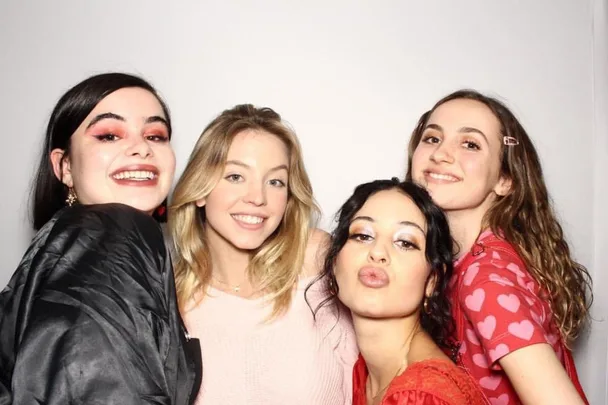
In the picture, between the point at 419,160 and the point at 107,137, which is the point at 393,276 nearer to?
the point at 419,160

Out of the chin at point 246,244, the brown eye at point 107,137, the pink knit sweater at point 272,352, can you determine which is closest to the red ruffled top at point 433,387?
the pink knit sweater at point 272,352

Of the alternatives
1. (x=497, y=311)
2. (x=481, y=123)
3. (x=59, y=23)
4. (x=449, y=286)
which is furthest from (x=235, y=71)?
(x=497, y=311)

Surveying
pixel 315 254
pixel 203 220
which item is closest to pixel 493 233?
pixel 315 254

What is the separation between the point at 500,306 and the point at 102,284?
1.16 m

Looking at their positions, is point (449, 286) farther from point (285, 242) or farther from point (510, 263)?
point (285, 242)

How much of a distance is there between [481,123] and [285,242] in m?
0.90

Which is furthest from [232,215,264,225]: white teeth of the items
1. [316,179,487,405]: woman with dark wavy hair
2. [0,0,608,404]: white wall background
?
[0,0,608,404]: white wall background

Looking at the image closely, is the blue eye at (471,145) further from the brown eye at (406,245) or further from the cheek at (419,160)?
the brown eye at (406,245)

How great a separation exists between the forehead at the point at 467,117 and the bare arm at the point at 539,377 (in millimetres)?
866

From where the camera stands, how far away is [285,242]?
260 centimetres

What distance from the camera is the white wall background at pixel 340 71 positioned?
9.91 ft

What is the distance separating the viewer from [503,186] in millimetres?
2420

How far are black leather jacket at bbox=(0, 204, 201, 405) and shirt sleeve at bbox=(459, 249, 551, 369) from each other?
2.97ft

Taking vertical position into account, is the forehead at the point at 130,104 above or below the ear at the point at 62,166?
above
